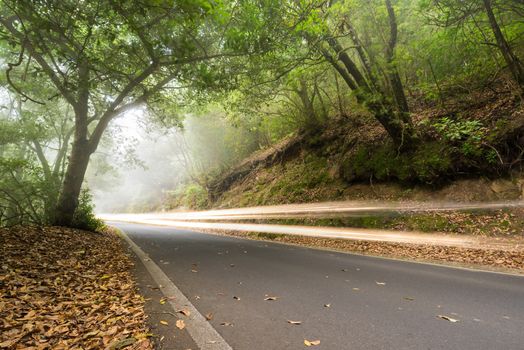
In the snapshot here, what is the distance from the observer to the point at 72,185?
10.3 metres

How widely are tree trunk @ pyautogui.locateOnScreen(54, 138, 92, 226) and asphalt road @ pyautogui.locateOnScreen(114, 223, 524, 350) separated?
5.34m

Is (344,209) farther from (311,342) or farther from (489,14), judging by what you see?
(311,342)

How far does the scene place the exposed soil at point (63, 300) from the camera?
3096mm

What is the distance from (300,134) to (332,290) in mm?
15473

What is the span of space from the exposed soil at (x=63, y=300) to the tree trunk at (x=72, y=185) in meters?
3.27

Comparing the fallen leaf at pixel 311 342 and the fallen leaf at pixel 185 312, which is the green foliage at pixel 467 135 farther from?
the fallen leaf at pixel 185 312

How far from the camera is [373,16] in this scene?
1223cm

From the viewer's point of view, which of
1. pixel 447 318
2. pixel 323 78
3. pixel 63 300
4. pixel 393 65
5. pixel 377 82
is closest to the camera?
pixel 447 318

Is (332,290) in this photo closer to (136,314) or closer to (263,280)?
(263,280)

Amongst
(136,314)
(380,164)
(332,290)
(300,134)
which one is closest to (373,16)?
(380,164)

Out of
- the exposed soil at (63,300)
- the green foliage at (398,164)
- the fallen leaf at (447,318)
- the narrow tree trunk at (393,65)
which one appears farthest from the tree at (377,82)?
the exposed soil at (63,300)

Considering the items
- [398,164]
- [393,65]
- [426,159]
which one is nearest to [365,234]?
[398,164]

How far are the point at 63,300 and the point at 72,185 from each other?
23.9ft

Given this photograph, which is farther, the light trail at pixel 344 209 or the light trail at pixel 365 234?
the light trail at pixel 344 209
